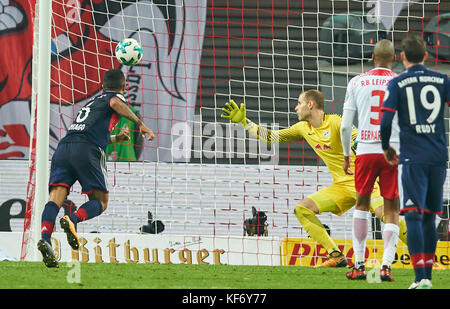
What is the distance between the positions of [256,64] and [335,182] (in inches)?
254

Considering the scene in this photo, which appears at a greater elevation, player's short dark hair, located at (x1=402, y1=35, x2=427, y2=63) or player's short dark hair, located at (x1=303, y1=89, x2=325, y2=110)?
player's short dark hair, located at (x1=303, y1=89, x2=325, y2=110)

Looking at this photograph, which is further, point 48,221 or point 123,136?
point 123,136

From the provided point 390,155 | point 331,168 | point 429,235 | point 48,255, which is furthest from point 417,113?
point 48,255

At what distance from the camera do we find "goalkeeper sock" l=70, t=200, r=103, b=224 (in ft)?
25.7

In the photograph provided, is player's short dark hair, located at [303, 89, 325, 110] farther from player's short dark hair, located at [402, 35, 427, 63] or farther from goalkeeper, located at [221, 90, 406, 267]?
player's short dark hair, located at [402, 35, 427, 63]

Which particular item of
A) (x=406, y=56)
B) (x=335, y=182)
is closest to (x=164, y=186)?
(x=335, y=182)

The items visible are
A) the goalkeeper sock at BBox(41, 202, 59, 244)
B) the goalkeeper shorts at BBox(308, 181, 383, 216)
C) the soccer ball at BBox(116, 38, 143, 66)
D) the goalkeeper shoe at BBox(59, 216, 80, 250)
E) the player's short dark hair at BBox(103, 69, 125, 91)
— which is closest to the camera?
the goalkeeper shoe at BBox(59, 216, 80, 250)

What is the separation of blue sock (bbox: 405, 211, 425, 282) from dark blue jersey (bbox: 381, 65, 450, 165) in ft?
1.23

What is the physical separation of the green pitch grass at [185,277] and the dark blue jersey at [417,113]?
1.08m

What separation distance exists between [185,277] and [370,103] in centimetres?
202

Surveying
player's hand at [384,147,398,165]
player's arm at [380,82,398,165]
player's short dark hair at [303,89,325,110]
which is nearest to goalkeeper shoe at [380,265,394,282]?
player's hand at [384,147,398,165]

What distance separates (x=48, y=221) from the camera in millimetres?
7746

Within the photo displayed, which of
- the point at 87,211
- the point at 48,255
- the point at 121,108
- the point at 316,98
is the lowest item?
the point at 48,255

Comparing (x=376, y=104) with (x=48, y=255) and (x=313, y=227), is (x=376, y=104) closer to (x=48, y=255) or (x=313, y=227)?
(x=313, y=227)
